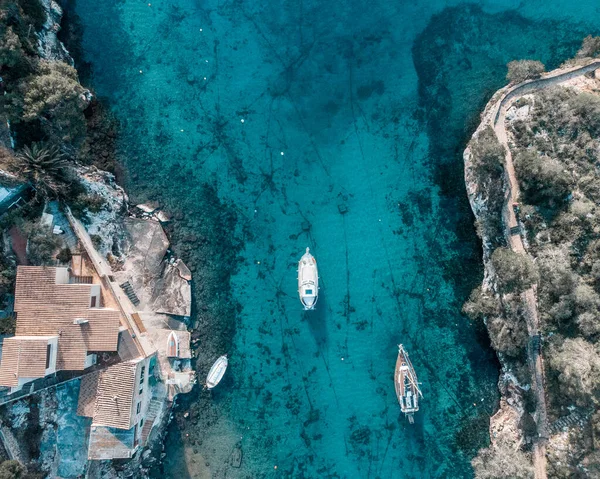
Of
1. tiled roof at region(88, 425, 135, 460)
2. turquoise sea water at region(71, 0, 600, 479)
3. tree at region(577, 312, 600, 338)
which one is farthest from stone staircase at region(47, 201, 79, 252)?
tree at region(577, 312, 600, 338)

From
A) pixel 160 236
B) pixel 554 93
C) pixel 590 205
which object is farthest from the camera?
pixel 160 236

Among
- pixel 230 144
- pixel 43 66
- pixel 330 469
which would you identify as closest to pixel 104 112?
pixel 43 66

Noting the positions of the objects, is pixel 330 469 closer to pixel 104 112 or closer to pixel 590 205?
pixel 590 205

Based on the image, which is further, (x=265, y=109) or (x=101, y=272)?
(x=265, y=109)

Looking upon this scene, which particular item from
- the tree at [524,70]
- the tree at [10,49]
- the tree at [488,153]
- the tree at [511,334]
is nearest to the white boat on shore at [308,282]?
the tree at [511,334]

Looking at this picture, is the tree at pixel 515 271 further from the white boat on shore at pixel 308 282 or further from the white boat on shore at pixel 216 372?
the white boat on shore at pixel 216 372

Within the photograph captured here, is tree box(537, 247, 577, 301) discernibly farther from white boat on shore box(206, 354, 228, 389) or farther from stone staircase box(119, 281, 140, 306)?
stone staircase box(119, 281, 140, 306)

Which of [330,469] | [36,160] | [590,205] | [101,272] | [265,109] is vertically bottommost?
[330,469]
